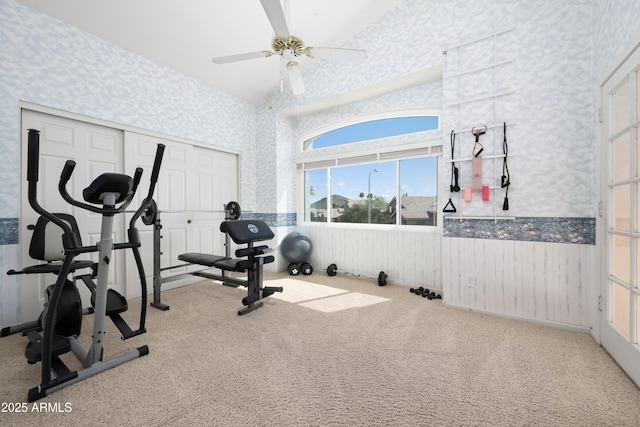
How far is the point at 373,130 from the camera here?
15.0 feet

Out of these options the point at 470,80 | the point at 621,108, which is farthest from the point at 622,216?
the point at 470,80

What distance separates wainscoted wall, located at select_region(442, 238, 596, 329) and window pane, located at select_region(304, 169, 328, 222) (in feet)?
8.18

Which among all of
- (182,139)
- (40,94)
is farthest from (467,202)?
(40,94)

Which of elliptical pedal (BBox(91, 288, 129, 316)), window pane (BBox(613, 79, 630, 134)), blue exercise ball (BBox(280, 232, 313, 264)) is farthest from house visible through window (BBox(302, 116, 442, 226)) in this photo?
elliptical pedal (BBox(91, 288, 129, 316))

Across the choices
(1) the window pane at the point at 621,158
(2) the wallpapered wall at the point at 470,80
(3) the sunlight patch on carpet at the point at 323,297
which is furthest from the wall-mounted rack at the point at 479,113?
(3) the sunlight patch on carpet at the point at 323,297

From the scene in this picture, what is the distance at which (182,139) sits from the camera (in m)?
4.09

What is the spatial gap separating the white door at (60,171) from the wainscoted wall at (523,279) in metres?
4.21

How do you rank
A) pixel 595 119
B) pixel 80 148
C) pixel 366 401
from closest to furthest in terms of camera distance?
1. pixel 366 401
2. pixel 595 119
3. pixel 80 148

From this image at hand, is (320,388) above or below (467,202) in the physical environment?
below

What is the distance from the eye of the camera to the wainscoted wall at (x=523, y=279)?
8.48 ft

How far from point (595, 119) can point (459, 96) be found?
124 centimetres

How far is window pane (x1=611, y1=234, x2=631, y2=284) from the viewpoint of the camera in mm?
1956

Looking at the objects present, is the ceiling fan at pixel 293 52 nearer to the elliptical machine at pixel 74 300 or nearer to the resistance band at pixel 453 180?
the resistance band at pixel 453 180

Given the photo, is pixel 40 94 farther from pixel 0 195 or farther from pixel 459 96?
pixel 459 96
